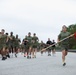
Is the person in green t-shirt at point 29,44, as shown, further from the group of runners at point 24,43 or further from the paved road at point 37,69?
the paved road at point 37,69

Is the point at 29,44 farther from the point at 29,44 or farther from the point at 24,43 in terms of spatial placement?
the point at 24,43

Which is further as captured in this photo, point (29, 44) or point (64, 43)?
point (29, 44)

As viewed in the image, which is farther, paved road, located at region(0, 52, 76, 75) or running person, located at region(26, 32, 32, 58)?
running person, located at region(26, 32, 32, 58)

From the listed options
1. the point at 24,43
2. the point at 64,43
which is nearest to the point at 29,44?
the point at 24,43

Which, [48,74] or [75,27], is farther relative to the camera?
[75,27]

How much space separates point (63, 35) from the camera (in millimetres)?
18094

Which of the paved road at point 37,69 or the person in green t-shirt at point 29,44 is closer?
the paved road at point 37,69

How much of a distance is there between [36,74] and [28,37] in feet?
45.1

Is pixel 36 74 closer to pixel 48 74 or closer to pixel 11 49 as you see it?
pixel 48 74

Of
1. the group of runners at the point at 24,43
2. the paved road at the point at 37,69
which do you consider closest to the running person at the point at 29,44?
the group of runners at the point at 24,43

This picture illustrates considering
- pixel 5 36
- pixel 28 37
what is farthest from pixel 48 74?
pixel 28 37

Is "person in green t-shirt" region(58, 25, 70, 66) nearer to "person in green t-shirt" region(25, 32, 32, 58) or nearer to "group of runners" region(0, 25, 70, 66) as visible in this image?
"group of runners" region(0, 25, 70, 66)

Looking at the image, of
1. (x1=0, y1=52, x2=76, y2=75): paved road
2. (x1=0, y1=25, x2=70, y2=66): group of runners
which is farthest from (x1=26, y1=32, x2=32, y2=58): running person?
(x1=0, y1=52, x2=76, y2=75): paved road

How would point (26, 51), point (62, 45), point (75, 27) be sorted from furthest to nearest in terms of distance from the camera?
point (75, 27) → point (26, 51) → point (62, 45)
